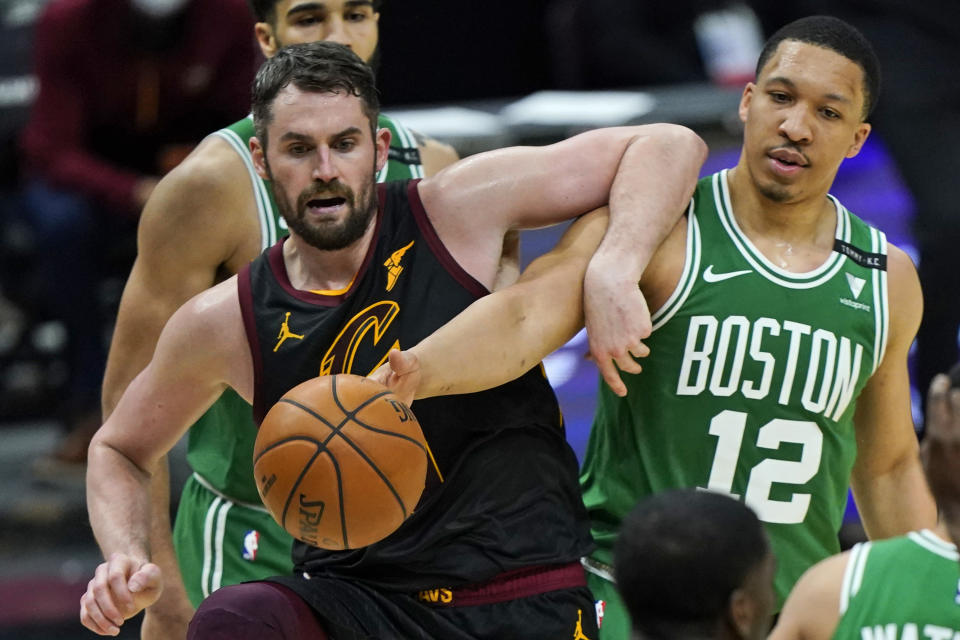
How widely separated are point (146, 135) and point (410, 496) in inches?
181

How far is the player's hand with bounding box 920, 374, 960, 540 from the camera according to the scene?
3.47 meters

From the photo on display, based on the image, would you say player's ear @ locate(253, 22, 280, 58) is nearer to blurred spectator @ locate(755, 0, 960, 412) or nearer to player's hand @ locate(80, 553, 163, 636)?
player's hand @ locate(80, 553, 163, 636)

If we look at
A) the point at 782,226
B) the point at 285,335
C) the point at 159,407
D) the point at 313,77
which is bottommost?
the point at 159,407

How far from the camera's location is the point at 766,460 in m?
4.66

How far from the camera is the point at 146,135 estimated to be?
26.5ft

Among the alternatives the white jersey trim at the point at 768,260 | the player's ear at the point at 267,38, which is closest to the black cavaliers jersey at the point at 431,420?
the white jersey trim at the point at 768,260

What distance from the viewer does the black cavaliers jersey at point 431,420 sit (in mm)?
4254

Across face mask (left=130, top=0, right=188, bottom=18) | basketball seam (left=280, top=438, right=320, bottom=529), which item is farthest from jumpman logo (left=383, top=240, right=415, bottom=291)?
face mask (left=130, top=0, right=188, bottom=18)

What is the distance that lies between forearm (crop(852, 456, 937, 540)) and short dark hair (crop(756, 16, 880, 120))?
106cm

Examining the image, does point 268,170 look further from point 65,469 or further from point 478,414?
point 65,469

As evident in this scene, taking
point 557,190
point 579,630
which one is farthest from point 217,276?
point 579,630

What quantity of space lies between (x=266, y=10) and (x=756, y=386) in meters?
1.99

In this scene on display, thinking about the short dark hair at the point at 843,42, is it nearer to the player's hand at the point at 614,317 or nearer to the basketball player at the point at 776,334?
the basketball player at the point at 776,334

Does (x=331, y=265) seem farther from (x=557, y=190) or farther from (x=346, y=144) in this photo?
(x=557, y=190)
